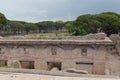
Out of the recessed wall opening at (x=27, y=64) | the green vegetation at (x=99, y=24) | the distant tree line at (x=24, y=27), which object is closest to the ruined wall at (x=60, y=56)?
the recessed wall opening at (x=27, y=64)

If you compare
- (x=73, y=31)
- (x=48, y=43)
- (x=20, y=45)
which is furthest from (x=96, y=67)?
(x=73, y=31)

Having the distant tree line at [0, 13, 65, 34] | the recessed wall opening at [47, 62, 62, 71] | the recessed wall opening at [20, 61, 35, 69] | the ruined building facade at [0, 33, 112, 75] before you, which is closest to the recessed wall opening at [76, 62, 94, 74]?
the ruined building facade at [0, 33, 112, 75]

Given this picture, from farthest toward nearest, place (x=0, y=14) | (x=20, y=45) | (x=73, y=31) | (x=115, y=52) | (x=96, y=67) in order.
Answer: (x=0, y=14), (x=73, y=31), (x=115, y=52), (x=20, y=45), (x=96, y=67)

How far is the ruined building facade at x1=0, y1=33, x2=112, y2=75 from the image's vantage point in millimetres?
20359

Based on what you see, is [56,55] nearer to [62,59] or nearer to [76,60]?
[62,59]

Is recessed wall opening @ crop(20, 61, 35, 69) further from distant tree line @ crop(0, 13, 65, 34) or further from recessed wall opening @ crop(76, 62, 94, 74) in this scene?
distant tree line @ crop(0, 13, 65, 34)

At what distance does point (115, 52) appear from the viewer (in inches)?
1436

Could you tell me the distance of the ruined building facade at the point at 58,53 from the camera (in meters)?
20.4

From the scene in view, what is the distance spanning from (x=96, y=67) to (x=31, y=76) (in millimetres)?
12386

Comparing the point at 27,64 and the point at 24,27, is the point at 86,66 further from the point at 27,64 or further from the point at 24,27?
the point at 24,27

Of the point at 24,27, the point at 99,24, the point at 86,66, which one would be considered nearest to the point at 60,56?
the point at 86,66

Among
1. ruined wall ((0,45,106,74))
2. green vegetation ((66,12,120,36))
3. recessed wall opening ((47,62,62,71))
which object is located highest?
green vegetation ((66,12,120,36))

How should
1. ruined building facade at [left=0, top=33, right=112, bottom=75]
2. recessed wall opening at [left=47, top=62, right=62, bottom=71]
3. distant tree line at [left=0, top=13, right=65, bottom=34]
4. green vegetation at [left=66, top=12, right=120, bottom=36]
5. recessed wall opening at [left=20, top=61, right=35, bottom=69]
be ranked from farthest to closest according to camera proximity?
distant tree line at [left=0, top=13, right=65, bottom=34] → green vegetation at [left=66, top=12, right=120, bottom=36] → recessed wall opening at [left=20, top=61, right=35, bottom=69] → recessed wall opening at [left=47, top=62, right=62, bottom=71] → ruined building facade at [left=0, top=33, right=112, bottom=75]

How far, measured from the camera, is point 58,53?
2142 cm
